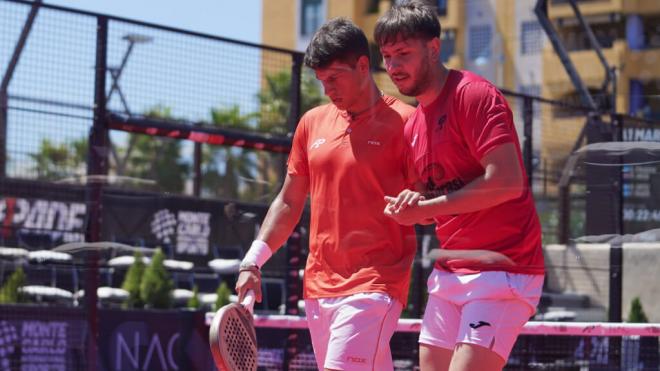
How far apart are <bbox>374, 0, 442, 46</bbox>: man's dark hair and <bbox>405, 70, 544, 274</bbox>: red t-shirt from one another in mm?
185

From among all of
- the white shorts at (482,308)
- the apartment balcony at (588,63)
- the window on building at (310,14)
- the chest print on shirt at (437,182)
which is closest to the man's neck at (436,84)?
the chest print on shirt at (437,182)

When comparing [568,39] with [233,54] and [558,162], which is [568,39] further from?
[233,54]

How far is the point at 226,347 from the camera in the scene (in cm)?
404

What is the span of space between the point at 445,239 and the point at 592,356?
3973 millimetres

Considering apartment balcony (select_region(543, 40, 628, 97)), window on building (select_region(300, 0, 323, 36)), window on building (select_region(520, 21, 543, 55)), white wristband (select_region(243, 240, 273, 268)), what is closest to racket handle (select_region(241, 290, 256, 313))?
white wristband (select_region(243, 240, 273, 268))

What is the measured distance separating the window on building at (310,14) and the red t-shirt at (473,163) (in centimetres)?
3343

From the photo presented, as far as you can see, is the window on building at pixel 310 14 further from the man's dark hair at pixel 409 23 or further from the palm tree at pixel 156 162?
the man's dark hair at pixel 409 23

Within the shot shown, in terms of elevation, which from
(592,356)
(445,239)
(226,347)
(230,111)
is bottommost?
(592,356)

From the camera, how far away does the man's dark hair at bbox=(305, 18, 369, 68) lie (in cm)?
434

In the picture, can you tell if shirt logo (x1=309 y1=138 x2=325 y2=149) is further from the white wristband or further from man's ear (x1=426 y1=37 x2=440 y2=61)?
man's ear (x1=426 y1=37 x2=440 y2=61)

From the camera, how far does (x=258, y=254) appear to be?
176 inches

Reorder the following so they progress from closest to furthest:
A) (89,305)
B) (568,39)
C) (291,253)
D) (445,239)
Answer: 1. (445,239)
2. (89,305)
3. (291,253)
4. (568,39)

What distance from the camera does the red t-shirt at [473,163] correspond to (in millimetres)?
3717

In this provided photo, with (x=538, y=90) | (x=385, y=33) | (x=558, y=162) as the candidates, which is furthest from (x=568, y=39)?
(x=385, y=33)
